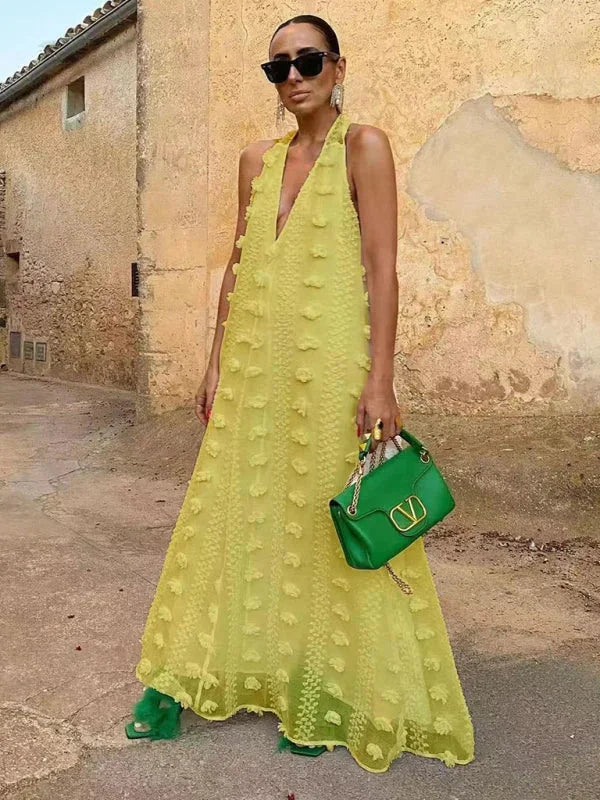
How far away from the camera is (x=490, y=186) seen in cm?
439

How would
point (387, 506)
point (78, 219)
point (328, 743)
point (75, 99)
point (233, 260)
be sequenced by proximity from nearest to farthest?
1. point (387, 506)
2. point (328, 743)
3. point (233, 260)
4. point (78, 219)
5. point (75, 99)

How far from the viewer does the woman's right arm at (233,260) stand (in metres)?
1.97

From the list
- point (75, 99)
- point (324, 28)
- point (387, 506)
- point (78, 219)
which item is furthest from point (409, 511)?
point (75, 99)

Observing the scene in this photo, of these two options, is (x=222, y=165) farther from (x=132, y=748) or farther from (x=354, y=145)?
(x=132, y=748)

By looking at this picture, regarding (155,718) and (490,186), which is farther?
(490,186)

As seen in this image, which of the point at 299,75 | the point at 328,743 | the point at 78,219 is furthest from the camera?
the point at 78,219

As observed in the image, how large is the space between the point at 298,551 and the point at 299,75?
3.54 feet

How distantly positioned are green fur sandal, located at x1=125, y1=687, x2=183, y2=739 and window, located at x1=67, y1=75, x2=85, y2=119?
A: 32.7ft

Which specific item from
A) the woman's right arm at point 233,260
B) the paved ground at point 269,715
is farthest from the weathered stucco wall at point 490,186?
the woman's right arm at point 233,260

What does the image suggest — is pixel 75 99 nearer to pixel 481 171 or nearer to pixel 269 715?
pixel 481 171

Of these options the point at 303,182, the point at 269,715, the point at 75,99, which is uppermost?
the point at 75,99

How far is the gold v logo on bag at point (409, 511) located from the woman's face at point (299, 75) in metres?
0.91

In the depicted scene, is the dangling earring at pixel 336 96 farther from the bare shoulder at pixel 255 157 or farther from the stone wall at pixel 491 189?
the stone wall at pixel 491 189

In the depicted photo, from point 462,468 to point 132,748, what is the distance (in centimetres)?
261
